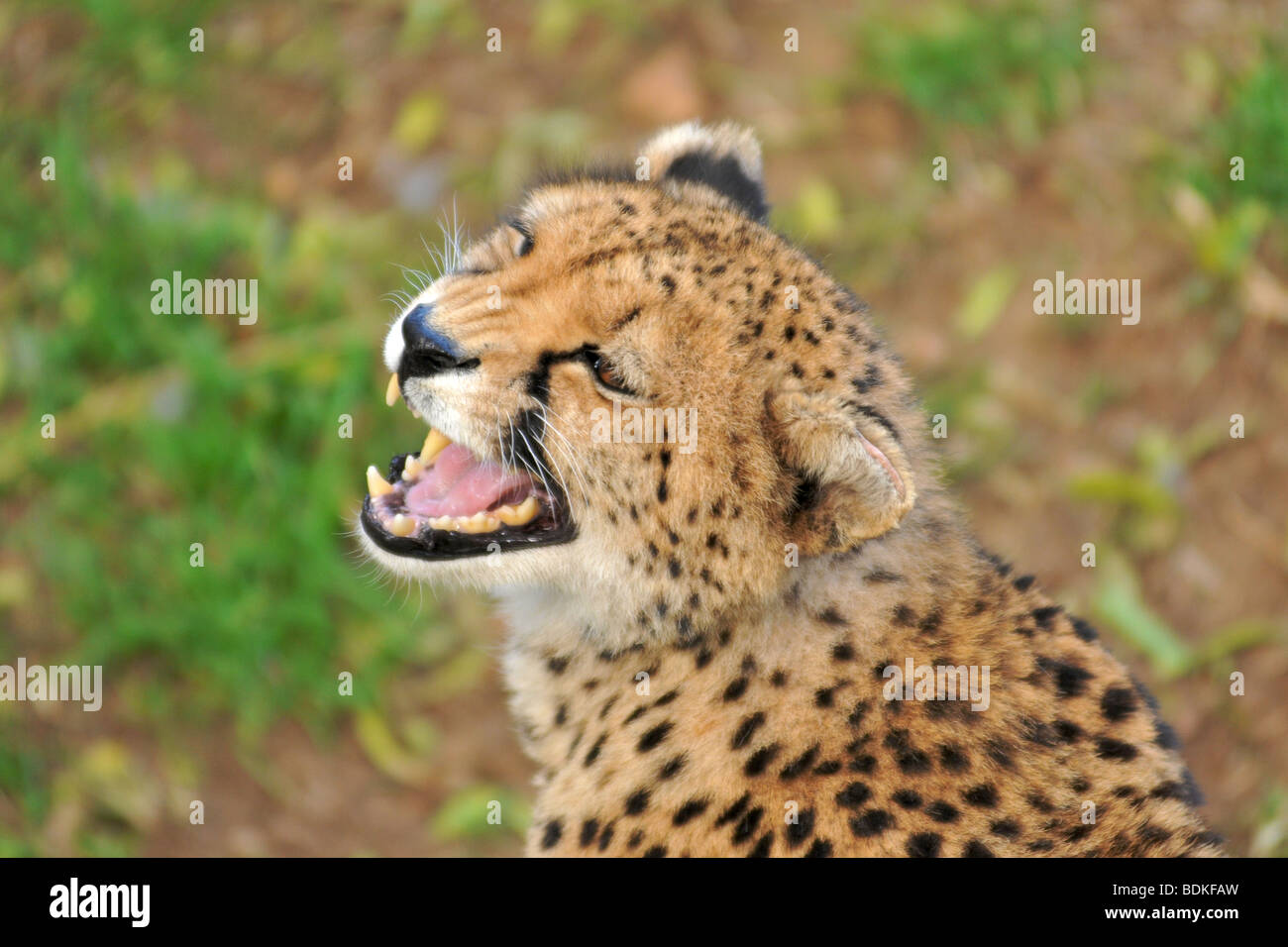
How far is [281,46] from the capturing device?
5.36 metres

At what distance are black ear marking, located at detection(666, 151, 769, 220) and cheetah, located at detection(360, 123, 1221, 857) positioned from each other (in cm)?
33

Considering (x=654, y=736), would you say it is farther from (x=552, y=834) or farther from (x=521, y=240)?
(x=521, y=240)

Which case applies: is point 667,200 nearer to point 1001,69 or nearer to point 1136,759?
point 1136,759

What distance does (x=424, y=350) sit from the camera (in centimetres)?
246

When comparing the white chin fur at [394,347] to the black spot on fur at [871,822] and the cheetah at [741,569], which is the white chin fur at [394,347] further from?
the black spot on fur at [871,822]

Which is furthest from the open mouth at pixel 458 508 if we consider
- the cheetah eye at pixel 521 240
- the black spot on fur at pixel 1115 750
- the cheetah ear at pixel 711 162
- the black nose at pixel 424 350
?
the black spot on fur at pixel 1115 750

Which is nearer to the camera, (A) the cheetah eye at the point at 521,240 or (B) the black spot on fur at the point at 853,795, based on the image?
(B) the black spot on fur at the point at 853,795

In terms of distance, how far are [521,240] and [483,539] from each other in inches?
22.1

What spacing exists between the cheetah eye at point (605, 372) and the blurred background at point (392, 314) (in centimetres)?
135

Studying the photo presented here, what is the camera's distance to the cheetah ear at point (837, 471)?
2.18 meters

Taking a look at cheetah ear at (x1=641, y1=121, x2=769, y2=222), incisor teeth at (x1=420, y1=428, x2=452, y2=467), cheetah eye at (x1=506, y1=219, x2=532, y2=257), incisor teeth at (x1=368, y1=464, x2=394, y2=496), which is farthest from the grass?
incisor teeth at (x1=368, y1=464, x2=394, y2=496)

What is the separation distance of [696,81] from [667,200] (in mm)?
2472

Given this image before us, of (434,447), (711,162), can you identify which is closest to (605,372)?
(434,447)

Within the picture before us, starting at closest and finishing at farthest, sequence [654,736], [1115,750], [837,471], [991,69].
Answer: [837,471], [1115,750], [654,736], [991,69]
